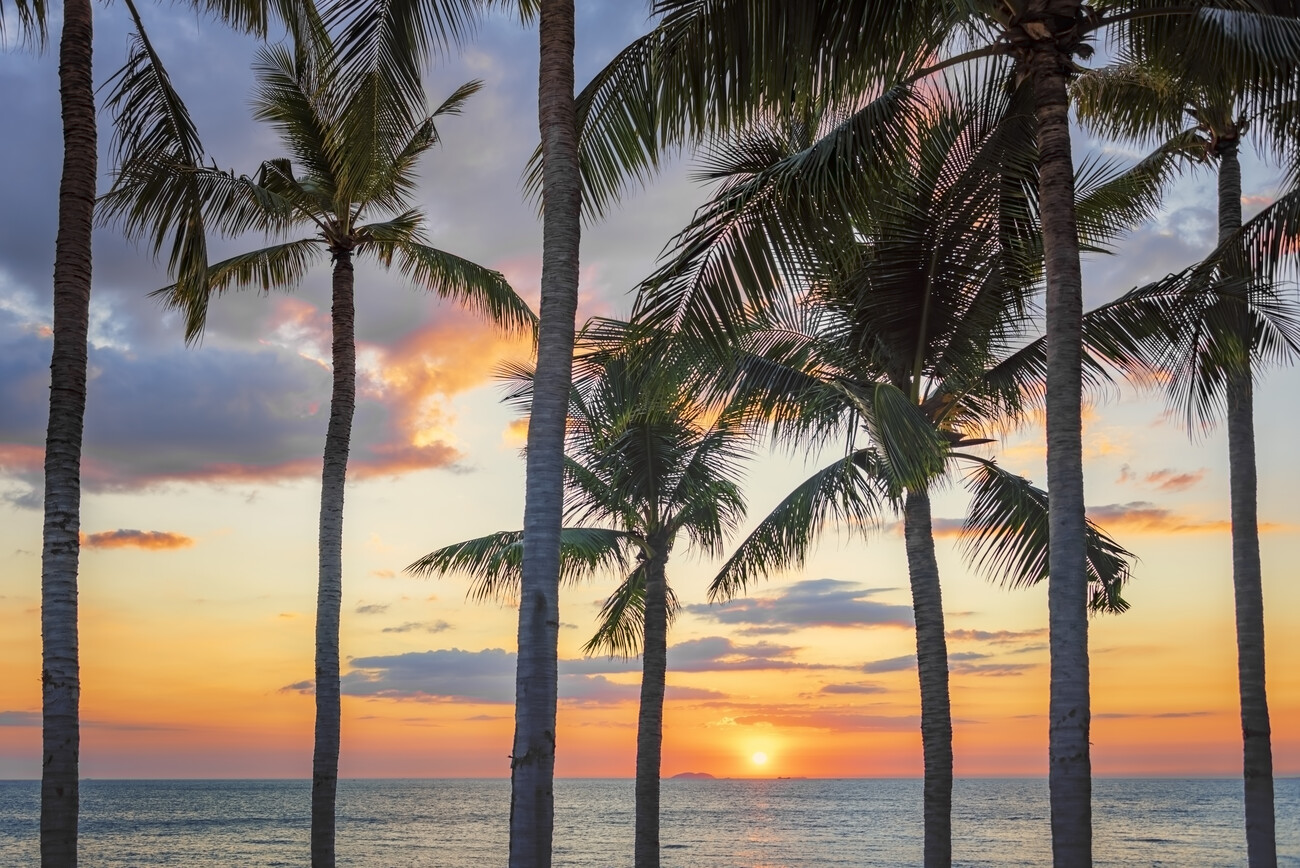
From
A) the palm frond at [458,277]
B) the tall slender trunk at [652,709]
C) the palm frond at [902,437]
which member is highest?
the palm frond at [458,277]

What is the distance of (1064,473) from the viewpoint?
8.88 metres

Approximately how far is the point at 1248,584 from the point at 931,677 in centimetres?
383

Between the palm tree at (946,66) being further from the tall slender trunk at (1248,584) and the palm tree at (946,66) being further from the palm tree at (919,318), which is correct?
the tall slender trunk at (1248,584)

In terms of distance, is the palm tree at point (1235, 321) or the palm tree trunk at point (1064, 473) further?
the palm tree at point (1235, 321)

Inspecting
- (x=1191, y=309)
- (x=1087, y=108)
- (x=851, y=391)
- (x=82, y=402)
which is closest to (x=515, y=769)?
(x=82, y=402)

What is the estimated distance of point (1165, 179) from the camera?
16625 millimetres

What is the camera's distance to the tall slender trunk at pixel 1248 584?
13.4 meters

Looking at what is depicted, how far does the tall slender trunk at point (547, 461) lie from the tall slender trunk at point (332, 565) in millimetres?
6687

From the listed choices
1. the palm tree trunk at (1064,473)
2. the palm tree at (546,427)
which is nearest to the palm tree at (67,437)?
the palm tree at (546,427)

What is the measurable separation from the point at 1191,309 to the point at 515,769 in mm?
8280

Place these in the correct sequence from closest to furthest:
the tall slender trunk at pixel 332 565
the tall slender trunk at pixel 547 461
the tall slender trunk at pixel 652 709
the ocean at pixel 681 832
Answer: the tall slender trunk at pixel 547 461
the tall slender trunk at pixel 332 565
the tall slender trunk at pixel 652 709
the ocean at pixel 681 832

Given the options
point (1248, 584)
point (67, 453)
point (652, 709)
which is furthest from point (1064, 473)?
point (652, 709)

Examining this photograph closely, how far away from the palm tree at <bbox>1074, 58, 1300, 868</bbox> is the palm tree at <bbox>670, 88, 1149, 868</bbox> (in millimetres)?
763

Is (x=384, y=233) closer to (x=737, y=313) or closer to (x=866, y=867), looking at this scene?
(x=737, y=313)
